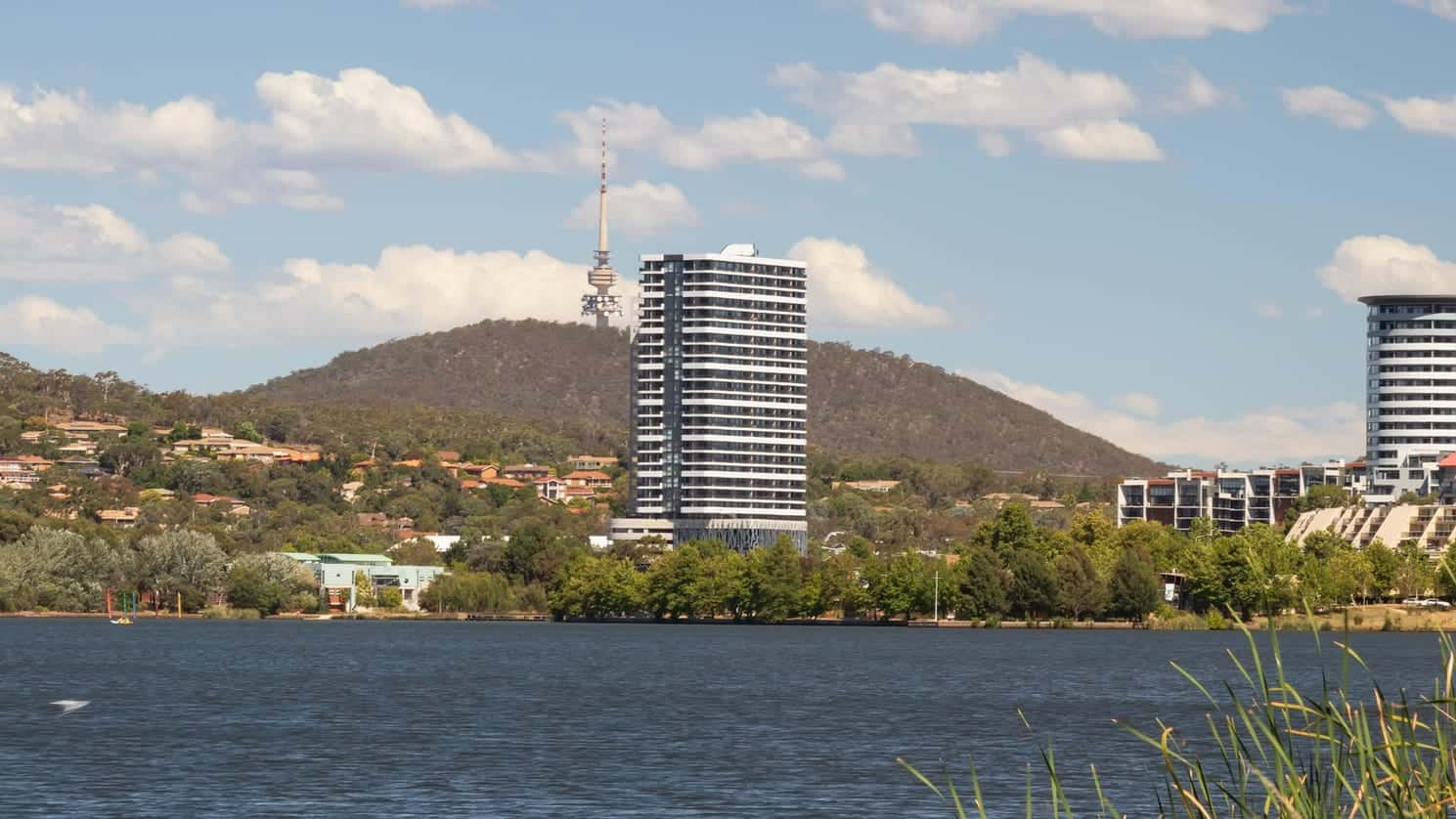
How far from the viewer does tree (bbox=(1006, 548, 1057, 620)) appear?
19038 centimetres

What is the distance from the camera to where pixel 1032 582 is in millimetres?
190875

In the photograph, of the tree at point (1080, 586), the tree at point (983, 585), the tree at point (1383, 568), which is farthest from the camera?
the tree at point (983, 585)

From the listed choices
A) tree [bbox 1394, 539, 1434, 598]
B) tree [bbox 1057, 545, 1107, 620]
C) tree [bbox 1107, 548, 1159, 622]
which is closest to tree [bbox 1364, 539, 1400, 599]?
tree [bbox 1394, 539, 1434, 598]

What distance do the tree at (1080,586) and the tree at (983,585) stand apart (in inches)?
208

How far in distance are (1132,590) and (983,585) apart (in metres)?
13.2

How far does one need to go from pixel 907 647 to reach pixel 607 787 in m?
107

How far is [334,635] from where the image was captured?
195 m

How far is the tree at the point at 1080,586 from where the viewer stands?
190m

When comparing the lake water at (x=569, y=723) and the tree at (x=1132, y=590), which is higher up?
the tree at (x=1132, y=590)

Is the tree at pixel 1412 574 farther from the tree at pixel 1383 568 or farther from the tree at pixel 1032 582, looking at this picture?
the tree at pixel 1032 582

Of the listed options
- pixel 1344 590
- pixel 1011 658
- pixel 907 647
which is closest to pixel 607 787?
pixel 1011 658

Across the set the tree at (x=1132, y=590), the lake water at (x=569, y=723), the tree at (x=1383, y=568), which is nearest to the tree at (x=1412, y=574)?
the tree at (x=1383, y=568)

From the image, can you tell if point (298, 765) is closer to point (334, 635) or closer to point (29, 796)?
point (29, 796)

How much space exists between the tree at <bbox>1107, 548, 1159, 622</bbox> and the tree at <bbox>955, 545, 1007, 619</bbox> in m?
9.59
